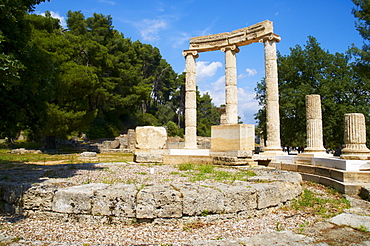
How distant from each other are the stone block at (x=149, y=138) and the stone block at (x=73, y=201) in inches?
241

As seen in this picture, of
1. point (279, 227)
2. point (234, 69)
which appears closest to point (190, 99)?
point (234, 69)

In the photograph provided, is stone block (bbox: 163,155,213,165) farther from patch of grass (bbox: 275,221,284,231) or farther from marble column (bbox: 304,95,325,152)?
patch of grass (bbox: 275,221,284,231)

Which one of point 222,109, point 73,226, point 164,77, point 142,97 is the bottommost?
point 73,226

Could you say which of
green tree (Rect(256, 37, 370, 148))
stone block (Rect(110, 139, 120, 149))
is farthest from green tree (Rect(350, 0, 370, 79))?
stone block (Rect(110, 139, 120, 149))

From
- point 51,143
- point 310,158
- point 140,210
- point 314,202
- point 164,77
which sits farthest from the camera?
point 164,77

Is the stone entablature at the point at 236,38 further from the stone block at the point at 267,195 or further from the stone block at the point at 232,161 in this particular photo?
the stone block at the point at 267,195

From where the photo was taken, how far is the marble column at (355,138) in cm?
844

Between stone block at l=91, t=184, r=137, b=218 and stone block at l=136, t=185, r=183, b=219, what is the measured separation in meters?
0.11

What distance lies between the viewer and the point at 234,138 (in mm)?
Answer: 9352

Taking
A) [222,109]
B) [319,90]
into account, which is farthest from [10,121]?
[222,109]

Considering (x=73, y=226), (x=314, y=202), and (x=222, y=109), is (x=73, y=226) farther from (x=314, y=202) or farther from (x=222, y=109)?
(x=222, y=109)

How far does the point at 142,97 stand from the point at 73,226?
3097 cm

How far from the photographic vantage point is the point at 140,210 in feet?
13.0

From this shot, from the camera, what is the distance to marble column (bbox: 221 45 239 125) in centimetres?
1612
